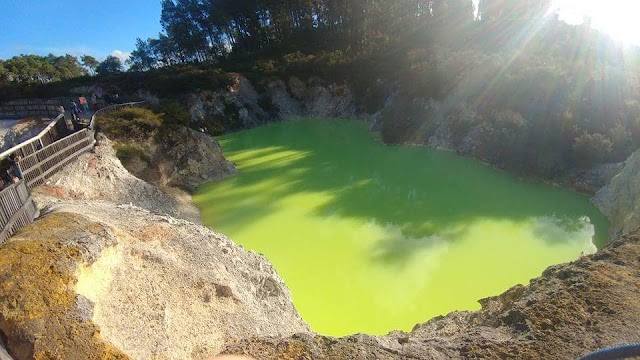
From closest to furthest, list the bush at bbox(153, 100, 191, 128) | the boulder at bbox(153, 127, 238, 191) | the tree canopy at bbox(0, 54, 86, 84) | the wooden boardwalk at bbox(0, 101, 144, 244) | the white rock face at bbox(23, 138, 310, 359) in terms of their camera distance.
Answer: the white rock face at bbox(23, 138, 310, 359) → the wooden boardwalk at bbox(0, 101, 144, 244) → the boulder at bbox(153, 127, 238, 191) → the bush at bbox(153, 100, 191, 128) → the tree canopy at bbox(0, 54, 86, 84)

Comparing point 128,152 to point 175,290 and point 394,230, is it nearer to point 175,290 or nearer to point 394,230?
point 175,290

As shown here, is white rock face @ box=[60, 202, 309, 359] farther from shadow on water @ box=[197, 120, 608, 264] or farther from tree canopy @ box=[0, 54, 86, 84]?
tree canopy @ box=[0, 54, 86, 84]

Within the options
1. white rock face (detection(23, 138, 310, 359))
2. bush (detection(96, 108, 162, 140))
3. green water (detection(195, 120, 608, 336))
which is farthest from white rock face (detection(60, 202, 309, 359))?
bush (detection(96, 108, 162, 140))

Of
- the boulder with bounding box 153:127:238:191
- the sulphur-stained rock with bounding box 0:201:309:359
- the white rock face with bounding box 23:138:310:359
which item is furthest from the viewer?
the boulder with bounding box 153:127:238:191

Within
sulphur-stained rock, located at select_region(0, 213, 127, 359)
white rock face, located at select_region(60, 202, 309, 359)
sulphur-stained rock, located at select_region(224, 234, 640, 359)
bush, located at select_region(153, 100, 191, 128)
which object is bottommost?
sulphur-stained rock, located at select_region(224, 234, 640, 359)

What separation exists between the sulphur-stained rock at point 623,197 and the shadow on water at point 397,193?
1.87ft

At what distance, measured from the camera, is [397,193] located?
793 inches

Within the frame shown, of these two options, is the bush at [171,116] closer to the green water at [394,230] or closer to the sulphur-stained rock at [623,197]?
the green water at [394,230]

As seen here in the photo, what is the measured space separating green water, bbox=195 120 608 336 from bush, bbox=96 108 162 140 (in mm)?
4801

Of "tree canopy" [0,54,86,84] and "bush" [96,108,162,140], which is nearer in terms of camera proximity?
"bush" [96,108,162,140]

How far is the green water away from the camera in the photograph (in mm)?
11898

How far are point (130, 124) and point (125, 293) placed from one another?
16.7 meters

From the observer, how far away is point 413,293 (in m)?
12.0

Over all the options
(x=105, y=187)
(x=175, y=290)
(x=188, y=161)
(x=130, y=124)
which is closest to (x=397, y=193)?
(x=188, y=161)
